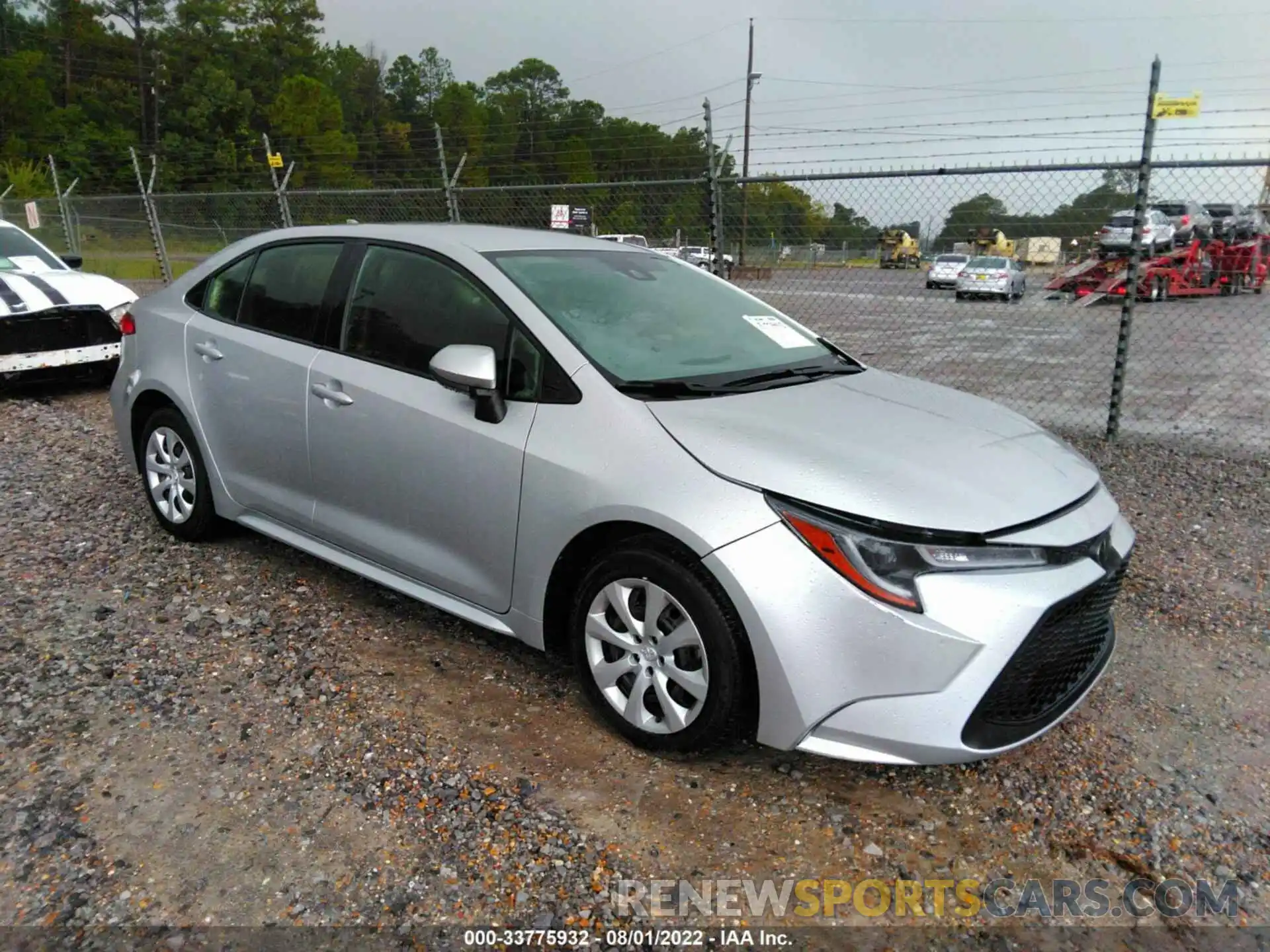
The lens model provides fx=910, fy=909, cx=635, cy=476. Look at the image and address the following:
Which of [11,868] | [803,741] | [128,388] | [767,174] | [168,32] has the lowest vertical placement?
[11,868]

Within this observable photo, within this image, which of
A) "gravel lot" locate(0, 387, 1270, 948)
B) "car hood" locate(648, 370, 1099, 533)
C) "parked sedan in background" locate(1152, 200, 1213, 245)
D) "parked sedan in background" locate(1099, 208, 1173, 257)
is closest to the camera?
"gravel lot" locate(0, 387, 1270, 948)

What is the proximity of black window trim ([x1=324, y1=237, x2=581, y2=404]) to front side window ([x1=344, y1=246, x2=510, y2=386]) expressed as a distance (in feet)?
0.03

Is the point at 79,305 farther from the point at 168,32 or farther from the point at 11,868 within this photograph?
the point at 168,32

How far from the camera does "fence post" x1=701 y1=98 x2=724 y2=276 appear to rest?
6812 millimetres

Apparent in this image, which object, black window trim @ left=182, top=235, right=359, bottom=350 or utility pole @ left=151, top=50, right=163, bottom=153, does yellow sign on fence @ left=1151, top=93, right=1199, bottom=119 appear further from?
utility pole @ left=151, top=50, right=163, bottom=153

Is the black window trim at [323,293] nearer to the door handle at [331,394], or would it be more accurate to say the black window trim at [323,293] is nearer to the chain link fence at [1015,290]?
the door handle at [331,394]

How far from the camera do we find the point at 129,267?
1677 cm

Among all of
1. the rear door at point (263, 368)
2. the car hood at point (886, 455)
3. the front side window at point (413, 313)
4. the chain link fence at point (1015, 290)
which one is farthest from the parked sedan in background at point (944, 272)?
the rear door at point (263, 368)

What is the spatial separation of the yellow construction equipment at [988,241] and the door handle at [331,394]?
5.11 metres

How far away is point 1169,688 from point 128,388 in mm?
4673

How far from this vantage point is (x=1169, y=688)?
3256 millimetres

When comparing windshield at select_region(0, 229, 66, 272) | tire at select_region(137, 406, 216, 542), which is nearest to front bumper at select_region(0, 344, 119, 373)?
windshield at select_region(0, 229, 66, 272)

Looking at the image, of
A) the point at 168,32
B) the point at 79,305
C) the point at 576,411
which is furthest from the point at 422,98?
the point at 576,411

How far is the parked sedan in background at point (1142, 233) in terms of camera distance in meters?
6.34
